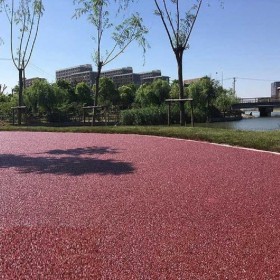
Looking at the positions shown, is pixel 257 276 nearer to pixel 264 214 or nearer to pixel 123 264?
pixel 123 264

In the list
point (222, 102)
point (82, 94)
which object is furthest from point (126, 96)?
point (222, 102)

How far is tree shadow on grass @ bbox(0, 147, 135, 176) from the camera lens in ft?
22.4

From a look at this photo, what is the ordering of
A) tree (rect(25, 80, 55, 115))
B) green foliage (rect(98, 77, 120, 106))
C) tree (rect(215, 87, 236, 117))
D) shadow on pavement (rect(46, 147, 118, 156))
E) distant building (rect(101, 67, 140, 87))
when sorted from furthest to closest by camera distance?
distant building (rect(101, 67, 140, 87)) < green foliage (rect(98, 77, 120, 106)) < tree (rect(215, 87, 236, 117)) < tree (rect(25, 80, 55, 115)) < shadow on pavement (rect(46, 147, 118, 156))

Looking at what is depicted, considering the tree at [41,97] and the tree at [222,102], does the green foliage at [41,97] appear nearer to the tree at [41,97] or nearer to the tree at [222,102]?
the tree at [41,97]

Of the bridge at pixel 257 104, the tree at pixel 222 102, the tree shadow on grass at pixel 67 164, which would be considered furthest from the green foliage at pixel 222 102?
the tree shadow on grass at pixel 67 164

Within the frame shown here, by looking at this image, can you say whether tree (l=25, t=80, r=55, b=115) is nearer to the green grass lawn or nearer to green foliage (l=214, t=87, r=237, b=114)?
green foliage (l=214, t=87, r=237, b=114)

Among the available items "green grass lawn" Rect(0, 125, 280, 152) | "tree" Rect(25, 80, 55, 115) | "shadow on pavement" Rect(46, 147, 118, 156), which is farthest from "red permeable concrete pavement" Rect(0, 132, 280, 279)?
"tree" Rect(25, 80, 55, 115)

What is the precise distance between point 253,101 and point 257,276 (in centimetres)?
8633

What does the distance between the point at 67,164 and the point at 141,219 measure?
3835 mm

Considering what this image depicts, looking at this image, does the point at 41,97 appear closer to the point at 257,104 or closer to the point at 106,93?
the point at 106,93

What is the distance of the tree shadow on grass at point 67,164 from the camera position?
22.4ft

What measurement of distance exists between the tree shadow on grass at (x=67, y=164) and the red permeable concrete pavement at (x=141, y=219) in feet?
0.07

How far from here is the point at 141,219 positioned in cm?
409

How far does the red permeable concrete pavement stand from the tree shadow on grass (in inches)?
0.8
